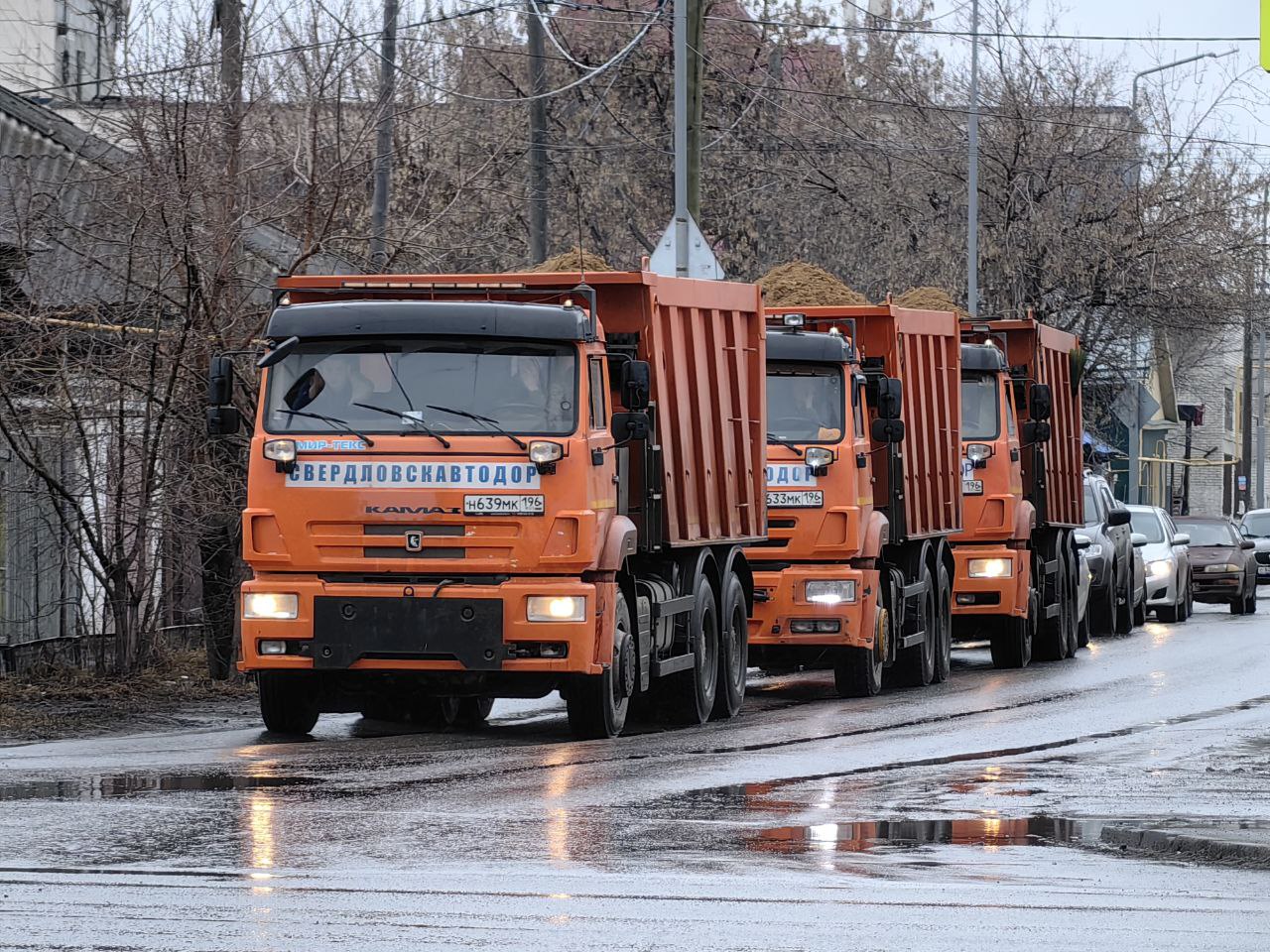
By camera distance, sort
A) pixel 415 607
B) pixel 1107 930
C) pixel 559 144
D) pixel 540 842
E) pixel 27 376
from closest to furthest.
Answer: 1. pixel 1107 930
2. pixel 540 842
3. pixel 415 607
4. pixel 27 376
5. pixel 559 144

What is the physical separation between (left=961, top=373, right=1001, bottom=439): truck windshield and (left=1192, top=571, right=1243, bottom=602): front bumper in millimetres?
14490

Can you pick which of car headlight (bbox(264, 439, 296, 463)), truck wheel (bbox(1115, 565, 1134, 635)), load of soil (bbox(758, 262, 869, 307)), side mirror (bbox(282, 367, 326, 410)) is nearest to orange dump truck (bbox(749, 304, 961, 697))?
load of soil (bbox(758, 262, 869, 307))

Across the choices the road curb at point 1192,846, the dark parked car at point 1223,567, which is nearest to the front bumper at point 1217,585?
the dark parked car at point 1223,567

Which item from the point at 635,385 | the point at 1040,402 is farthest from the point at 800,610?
the point at 1040,402

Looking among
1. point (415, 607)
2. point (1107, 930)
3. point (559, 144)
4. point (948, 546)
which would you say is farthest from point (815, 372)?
point (559, 144)

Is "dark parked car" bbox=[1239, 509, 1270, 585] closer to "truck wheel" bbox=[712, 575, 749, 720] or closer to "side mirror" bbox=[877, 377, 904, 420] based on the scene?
"side mirror" bbox=[877, 377, 904, 420]

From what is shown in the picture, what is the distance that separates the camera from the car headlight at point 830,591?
18234mm

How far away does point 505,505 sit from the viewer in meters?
13.6

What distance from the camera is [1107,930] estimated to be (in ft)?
24.9

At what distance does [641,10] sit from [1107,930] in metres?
33.6

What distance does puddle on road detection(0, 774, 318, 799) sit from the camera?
11.0 meters

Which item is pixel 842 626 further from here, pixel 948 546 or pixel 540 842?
pixel 540 842

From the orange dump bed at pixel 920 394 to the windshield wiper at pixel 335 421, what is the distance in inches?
234

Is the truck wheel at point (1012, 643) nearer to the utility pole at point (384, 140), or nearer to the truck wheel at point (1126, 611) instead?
the truck wheel at point (1126, 611)
